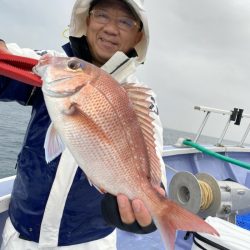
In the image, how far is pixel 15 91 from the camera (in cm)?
208

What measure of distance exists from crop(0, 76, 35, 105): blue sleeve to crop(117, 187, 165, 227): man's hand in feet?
3.13

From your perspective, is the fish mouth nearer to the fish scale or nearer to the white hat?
the fish scale

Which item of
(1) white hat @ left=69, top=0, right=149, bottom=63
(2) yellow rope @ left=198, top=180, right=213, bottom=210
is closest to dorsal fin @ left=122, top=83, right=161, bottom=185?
(1) white hat @ left=69, top=0, right=149, bottom=63

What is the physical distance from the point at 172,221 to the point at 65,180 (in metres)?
0.73

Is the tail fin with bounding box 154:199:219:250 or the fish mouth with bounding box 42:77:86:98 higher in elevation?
the fish mouth with bounding box 42:77:86:98

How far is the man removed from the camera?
1.99 meters

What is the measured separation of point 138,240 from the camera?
3650 mm

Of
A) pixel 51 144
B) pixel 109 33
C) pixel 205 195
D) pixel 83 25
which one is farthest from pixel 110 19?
pixel 205 195

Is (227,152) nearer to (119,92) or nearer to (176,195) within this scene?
(176,195)

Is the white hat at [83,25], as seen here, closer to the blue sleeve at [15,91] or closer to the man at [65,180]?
the man at [65,180]

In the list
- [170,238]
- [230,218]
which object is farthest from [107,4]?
[230,218]

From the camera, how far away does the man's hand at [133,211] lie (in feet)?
4.91

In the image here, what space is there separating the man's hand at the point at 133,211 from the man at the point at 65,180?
416 mm

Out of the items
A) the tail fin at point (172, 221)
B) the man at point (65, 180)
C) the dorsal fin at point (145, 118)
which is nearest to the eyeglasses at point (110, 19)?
the man at point (65, 180)
